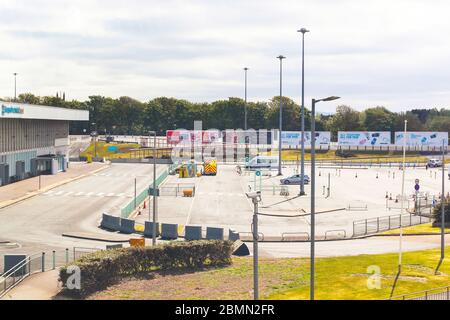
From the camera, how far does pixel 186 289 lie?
30594 mm

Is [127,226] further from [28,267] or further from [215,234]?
[28,267]

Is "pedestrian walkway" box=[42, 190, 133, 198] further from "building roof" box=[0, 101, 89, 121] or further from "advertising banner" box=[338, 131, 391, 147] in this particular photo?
"advertising banner" box=[338, 131, 391, 147]

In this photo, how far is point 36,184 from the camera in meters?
78.4

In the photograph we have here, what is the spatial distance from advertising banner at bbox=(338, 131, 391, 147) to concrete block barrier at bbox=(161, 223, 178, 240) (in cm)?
10057

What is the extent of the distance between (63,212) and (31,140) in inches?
1316

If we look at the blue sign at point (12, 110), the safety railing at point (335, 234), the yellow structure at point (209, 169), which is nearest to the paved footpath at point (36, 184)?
the blue sign at point (12, 110)

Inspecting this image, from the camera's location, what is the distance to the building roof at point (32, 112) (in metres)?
71.9

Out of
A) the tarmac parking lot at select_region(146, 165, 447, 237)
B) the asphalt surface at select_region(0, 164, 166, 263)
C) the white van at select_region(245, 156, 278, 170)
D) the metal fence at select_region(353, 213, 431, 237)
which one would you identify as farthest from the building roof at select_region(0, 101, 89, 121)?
the metal fence at select_region(353, 213, 431, 237)

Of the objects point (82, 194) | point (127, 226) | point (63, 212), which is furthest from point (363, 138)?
point (127, 226)

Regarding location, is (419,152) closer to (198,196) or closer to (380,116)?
(380,116)

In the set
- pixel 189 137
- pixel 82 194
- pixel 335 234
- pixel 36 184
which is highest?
pixel 189 137

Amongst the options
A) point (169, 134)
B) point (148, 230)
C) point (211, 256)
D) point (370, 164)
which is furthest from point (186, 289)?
point (169, 134)

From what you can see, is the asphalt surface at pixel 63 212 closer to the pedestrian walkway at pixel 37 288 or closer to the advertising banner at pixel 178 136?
the pedestrian walkway at pixel 37 288

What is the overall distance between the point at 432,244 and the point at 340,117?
436ft
